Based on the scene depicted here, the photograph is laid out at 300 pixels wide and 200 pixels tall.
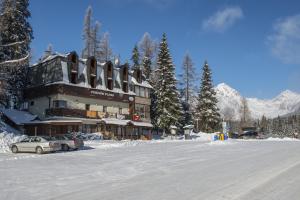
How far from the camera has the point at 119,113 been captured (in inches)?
2258

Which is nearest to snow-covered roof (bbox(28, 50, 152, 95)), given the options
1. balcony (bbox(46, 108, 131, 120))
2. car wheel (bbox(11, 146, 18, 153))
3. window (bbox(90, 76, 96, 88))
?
window (bbox(90, 76, 96, 88))

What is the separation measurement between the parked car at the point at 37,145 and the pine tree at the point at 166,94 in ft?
105

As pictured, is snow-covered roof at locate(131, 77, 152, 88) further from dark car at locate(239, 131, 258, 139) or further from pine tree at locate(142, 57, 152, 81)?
dark car at locate(239, 131, 258, 139)

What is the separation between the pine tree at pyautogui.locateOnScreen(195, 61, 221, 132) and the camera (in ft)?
231

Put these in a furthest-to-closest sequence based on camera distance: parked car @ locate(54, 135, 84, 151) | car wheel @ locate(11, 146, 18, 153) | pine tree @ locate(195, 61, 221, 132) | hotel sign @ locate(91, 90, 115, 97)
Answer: pine tree @ locate(195, 61, 221, 132)
hotel sign @ locate(91, 90, 115, 97)
parked car @ locate(54, 135, 84, 151)
car wheel @ locate(11, 146, 18, 153)

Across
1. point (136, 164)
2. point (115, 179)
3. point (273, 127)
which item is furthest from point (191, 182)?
point (273, 127)

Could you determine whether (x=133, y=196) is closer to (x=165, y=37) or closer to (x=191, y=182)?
(x=191, y=182)

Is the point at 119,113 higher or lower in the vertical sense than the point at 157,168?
higher

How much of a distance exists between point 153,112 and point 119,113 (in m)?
10.9

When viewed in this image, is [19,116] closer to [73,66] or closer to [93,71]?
[73,66]

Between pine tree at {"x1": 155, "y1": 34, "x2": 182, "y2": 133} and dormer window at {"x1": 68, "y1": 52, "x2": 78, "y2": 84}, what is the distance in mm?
15464

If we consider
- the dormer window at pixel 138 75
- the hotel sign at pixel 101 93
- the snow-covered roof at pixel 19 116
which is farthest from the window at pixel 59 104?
the dormer window at pixel 138 75

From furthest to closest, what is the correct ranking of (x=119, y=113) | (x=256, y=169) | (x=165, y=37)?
1. (x=165, y=37)
2. (x=119, y=113)
3. (x=256, y=169)

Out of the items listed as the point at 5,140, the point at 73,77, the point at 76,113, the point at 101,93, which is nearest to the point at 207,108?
the point at 101,93
